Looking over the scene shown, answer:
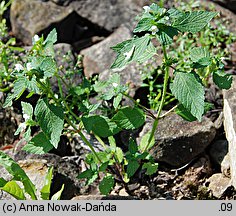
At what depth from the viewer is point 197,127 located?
3291 mm

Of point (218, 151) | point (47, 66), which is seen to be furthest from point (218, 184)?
point (47, 66)

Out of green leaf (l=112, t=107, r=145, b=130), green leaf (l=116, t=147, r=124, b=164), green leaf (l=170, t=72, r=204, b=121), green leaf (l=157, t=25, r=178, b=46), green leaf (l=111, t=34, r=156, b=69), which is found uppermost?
green leaf (l=157, t=25, r=178, b=46)

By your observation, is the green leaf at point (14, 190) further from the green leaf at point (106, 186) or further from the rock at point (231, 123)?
the rock at point (231, 123)

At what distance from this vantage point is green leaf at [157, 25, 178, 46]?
230cm

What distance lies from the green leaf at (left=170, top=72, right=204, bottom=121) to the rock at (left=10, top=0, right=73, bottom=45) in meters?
1.99

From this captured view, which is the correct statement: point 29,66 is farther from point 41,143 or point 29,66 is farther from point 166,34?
point 166,34

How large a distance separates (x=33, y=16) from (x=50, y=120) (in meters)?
1.93

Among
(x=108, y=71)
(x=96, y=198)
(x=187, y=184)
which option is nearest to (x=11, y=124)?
(x=108, y=71)

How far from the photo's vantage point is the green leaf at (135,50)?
234 centimetres

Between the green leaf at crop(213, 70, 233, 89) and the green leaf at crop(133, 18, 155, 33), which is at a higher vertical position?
the green leaf at crop(133, 18, 155, 33)

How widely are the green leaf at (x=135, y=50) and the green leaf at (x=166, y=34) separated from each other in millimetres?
59

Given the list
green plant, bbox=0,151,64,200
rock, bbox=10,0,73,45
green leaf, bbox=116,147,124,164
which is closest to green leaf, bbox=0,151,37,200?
green plant, bbox=0,151,64,200

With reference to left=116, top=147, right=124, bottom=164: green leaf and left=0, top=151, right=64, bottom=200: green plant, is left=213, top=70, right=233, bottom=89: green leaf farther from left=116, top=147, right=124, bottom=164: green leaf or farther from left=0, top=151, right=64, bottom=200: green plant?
left=0, top=151, right=64, bottom=200: green plant

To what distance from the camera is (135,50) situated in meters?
2.35
